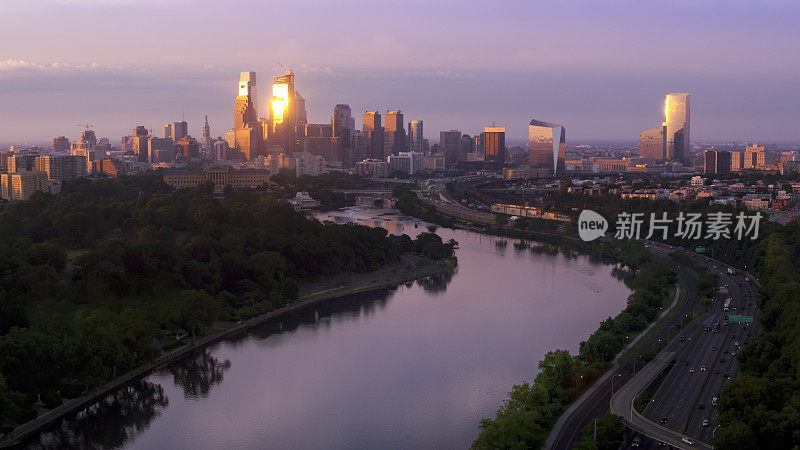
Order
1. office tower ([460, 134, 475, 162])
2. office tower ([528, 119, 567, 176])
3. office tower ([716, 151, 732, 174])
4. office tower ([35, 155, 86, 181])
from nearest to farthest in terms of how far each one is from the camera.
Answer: office tower ([35, 155, 86, 181])
office tower ([716, 151, 732, 174])
office tower ([528, 119, 567, 176])
office tower ([460, 134, 475, 162])

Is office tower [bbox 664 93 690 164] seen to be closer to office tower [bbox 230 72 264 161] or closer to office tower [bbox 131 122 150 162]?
office tower [bbox 230 72 264 161]

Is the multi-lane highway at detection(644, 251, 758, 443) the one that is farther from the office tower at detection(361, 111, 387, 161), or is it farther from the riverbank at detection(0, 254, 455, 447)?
the office tower at detection(361, 111, 387, 161)

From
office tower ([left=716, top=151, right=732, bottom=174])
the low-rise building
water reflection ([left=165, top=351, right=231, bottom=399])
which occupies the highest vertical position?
office tower ([left=716, top=151, right=732, bottom=174])

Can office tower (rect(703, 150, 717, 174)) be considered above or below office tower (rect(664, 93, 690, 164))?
below

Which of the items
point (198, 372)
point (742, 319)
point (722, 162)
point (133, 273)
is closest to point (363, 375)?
point (198, 372)

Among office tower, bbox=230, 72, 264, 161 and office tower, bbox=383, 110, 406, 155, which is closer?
office tower, bbox=230, 72, 264, 161

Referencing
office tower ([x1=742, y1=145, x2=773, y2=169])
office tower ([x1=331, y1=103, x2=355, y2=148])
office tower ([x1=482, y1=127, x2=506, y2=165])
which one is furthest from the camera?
office tower ([x1=482, y1=127, x2=506, y2=165])

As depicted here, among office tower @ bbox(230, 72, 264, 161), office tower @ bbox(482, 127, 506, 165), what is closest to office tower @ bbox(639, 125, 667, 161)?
office tower @ bbox(482, 127, 506, 165)
